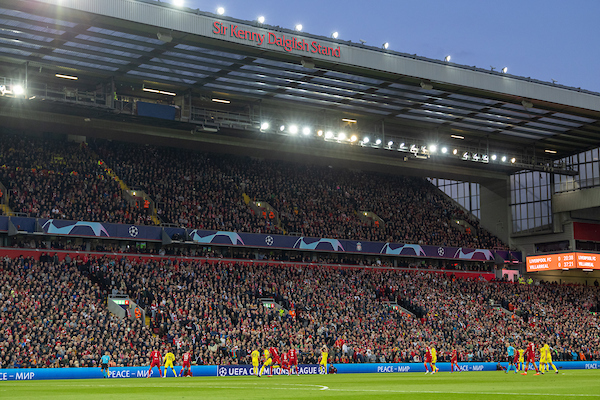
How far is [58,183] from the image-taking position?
49.3m

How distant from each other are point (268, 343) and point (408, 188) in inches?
1326

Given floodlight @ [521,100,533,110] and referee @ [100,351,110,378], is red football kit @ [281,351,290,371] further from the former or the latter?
floodlight @ [521,100,533,110]

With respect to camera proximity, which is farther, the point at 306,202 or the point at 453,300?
the point at 306,202

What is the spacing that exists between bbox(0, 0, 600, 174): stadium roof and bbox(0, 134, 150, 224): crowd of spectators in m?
6.86

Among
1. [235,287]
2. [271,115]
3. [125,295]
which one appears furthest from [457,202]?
[125,295]

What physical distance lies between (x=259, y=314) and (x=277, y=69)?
16320 mm

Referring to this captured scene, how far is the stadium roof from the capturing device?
39219 mm

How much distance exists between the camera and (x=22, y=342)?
35469 mm

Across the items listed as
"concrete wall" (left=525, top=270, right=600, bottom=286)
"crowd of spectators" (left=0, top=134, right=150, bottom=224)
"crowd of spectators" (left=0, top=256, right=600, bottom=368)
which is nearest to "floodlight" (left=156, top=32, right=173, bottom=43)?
"crowd of spectators" (left=0, top=134, right=150, bottom=224)

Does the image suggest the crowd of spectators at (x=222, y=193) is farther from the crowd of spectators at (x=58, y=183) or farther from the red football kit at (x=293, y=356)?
the red football kit at (x=293, y=356)

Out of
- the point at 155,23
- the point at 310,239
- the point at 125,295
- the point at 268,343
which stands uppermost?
the point at 155,23

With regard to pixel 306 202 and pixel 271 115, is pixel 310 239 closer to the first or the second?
pixel 306 202

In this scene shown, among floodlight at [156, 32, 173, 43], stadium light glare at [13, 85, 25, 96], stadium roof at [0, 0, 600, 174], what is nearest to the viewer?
stadium roof at [0, 0, 600, 174]

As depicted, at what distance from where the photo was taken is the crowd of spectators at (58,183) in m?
47.2
